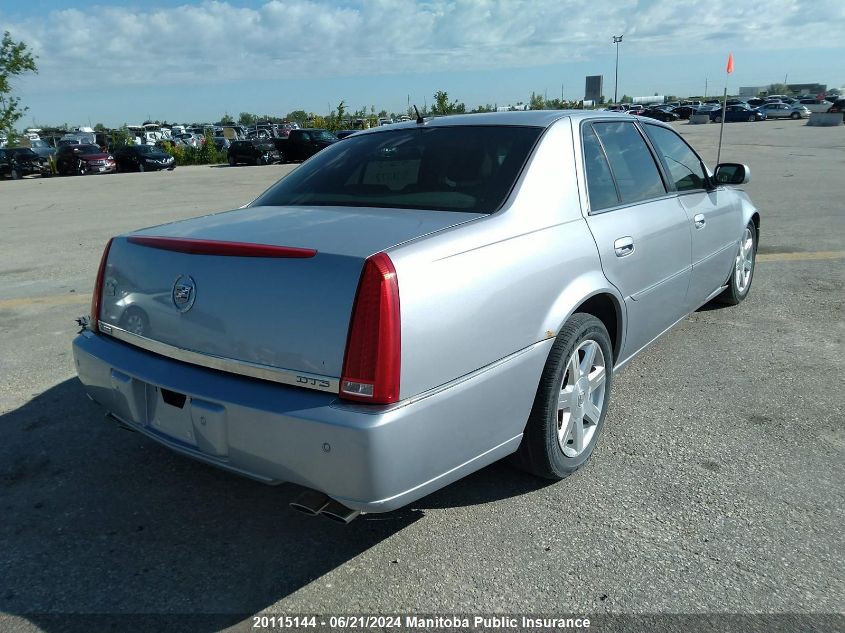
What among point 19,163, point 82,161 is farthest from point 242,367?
point 19,163

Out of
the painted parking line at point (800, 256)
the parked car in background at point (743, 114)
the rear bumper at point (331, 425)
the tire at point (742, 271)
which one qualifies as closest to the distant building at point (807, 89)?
the parked car in background at point (743, 114)

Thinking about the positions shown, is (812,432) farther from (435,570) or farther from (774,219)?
(774,219)

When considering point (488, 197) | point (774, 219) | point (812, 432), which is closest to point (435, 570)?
point (488, 197)

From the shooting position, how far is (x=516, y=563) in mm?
2551

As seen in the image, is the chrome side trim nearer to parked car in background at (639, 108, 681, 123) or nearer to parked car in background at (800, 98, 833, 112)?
parked car in background at (639, 108, 681, 123)

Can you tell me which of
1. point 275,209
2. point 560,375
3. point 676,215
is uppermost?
point 275,209

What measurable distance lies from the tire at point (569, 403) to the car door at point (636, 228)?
34 centimetres

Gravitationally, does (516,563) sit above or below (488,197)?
below

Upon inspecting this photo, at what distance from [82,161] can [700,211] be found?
31604 millimetres

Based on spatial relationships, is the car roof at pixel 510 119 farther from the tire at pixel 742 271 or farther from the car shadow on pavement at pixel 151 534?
the tire at pixel 742 271

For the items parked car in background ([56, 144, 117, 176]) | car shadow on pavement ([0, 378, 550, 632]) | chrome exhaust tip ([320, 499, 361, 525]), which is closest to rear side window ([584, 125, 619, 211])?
car shadow on pavement ([0, 378, 550, 632])

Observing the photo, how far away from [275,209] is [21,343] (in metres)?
3.16

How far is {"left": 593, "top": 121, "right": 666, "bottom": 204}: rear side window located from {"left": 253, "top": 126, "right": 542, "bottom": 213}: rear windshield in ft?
2.06

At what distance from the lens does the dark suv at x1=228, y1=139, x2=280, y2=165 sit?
32250mm
